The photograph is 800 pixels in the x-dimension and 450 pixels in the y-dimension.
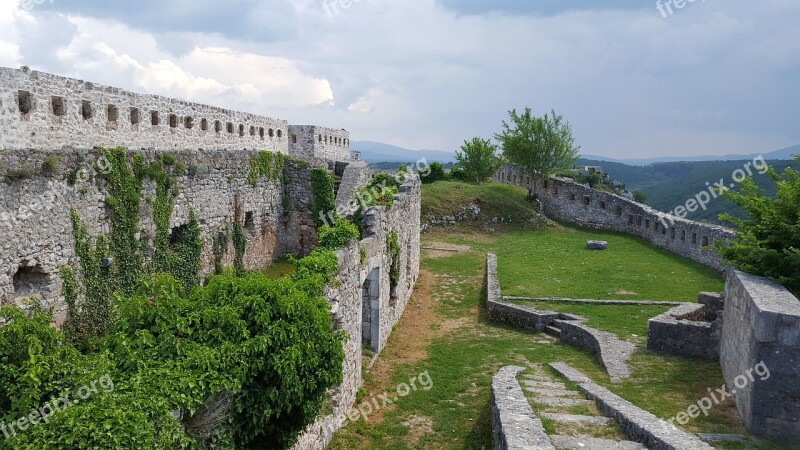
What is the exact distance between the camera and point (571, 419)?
7824mm

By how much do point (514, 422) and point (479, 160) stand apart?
3075 centimetres

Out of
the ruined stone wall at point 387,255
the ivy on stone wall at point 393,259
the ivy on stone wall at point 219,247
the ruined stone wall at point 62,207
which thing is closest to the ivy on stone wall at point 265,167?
the ruined stone wall at point 62,207

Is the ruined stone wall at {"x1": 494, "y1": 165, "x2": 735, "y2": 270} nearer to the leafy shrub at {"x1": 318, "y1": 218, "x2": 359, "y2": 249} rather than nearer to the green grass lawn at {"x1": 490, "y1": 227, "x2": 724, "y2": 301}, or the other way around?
the green grass lawn at {"x1": 490, "y1": 227, "x2": 724, "y2": 301}

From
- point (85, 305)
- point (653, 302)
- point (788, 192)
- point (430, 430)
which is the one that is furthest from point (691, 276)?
point (85, 305)

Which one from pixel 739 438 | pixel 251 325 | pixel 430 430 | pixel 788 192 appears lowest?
pixel 430 430

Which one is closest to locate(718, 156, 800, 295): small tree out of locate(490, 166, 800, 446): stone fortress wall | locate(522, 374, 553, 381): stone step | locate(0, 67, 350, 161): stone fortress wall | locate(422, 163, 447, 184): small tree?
locate(490, 166, 800, 446): stone fortress wall

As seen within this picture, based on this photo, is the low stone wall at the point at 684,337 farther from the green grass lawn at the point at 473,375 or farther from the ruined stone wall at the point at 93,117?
the ruined stone wall at the point at 93,117

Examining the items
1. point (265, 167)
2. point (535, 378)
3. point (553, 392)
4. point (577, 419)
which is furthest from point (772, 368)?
point (265, 167)

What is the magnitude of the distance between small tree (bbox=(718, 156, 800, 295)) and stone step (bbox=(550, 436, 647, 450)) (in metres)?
4.61

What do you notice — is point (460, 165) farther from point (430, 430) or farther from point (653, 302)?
point (430, 430)

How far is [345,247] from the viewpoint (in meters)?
9.99

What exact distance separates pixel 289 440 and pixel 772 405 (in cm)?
635

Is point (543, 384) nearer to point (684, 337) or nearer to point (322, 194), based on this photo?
point (684, 337)

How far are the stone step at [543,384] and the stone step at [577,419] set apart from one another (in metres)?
1.66
